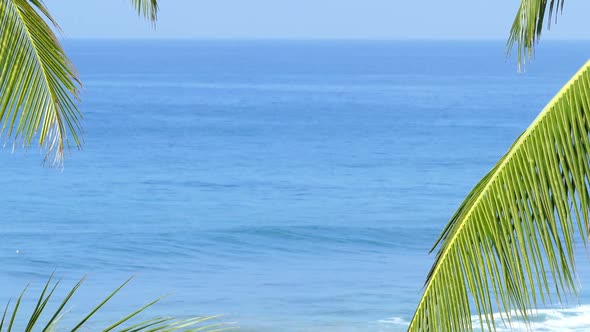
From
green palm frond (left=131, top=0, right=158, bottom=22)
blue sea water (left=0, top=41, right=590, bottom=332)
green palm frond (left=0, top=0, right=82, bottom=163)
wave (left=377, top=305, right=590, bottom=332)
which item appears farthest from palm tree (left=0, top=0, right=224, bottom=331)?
wave (left=377, top=305, right=590, bottom=332)

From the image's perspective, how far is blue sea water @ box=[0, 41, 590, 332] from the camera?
1747cm

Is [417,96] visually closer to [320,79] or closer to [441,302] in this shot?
[320,79]

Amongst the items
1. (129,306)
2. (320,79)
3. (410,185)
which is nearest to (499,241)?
(129,306)

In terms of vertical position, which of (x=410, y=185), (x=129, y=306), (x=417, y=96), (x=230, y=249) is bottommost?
(x=129, y=306)

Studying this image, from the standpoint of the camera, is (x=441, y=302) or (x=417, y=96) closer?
(x=441, y=302)

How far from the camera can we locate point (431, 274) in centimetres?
319

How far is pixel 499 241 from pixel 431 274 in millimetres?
231

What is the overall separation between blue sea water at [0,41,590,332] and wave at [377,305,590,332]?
0.04 metres

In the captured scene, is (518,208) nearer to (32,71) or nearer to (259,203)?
(32,71)

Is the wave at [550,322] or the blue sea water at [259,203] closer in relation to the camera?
the wave at [550,322]

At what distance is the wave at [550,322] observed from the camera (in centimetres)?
1426

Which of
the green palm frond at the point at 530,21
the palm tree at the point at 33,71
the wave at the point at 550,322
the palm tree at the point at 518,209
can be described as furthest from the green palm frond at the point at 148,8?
the wave at the point at 550,322

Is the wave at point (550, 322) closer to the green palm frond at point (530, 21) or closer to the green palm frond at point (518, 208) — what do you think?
the green palm frond at point (530, 21)

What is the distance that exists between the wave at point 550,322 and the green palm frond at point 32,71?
396 inches
